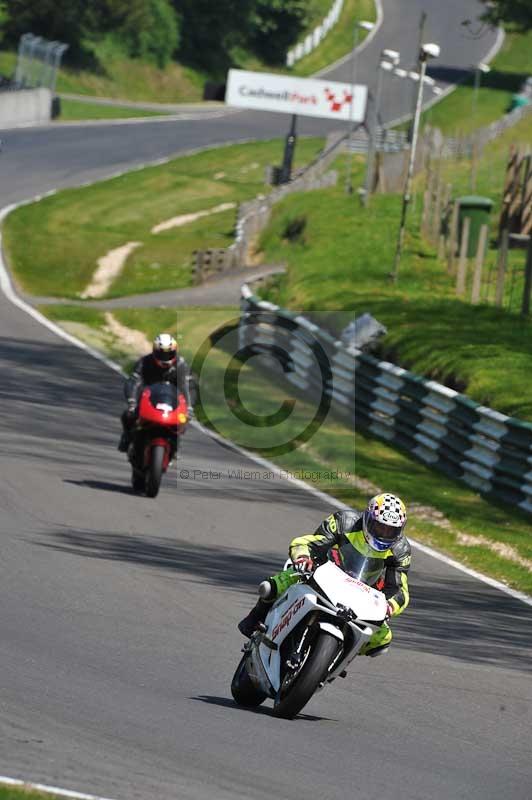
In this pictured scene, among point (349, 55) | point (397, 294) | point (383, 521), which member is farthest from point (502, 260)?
point (349, 55)

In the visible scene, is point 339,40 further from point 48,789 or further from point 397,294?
point 48,789

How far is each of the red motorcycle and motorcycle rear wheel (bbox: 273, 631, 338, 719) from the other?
7.47 m

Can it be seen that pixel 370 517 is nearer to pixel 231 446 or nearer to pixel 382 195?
pixel 231 446

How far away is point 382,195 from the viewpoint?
50.2 meters

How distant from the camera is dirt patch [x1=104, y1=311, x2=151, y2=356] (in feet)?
94.5

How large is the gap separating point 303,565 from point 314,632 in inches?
20.0

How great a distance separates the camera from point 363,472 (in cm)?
2069

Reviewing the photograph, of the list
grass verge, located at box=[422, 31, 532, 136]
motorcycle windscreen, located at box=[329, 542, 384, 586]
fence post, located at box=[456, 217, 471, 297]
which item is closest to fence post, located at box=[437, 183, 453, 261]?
fence post, located at box=[456, 217, 471, 297]

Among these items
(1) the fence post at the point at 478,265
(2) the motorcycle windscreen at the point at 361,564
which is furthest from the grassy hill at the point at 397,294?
(2) the motorcycle windscreen at the point at 361,564

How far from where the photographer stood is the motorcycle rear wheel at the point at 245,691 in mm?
9500

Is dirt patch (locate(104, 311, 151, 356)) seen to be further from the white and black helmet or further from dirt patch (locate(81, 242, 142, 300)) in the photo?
the white and black helmet

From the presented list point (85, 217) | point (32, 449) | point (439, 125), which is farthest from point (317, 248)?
point (439, 125)

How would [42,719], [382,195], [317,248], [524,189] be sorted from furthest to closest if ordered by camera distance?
1. [382,195]
2. [317,248]
3. [524,189]
4. [42,719]

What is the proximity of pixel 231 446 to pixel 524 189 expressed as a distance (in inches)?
404
